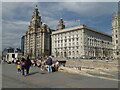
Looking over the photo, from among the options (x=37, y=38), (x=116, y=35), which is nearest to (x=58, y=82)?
(x=116, y=35)

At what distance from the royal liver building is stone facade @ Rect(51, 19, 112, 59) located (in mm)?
17516

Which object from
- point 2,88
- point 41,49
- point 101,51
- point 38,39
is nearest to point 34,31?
point 38,39

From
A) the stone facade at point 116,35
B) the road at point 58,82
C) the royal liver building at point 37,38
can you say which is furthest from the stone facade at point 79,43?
the road at point 58,82

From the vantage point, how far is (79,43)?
90.0 m

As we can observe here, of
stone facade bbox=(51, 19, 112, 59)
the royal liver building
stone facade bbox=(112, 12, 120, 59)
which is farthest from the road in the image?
the royal liver building

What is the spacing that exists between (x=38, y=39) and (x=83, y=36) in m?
49.9

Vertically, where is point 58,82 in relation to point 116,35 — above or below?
below

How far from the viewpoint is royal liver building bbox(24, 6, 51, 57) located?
122 meters

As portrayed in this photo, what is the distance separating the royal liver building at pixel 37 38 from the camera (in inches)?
4783

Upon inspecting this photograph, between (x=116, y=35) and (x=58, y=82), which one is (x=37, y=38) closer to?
(x=116, y=35)

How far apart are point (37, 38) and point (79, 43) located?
49.7 m

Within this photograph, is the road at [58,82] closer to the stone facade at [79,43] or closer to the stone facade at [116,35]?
the stone facade at [116,35]

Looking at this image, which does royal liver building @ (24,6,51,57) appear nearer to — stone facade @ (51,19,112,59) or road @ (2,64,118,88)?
stone facade @ (51,19,112,59)

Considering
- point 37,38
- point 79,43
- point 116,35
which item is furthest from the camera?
point 37,38
